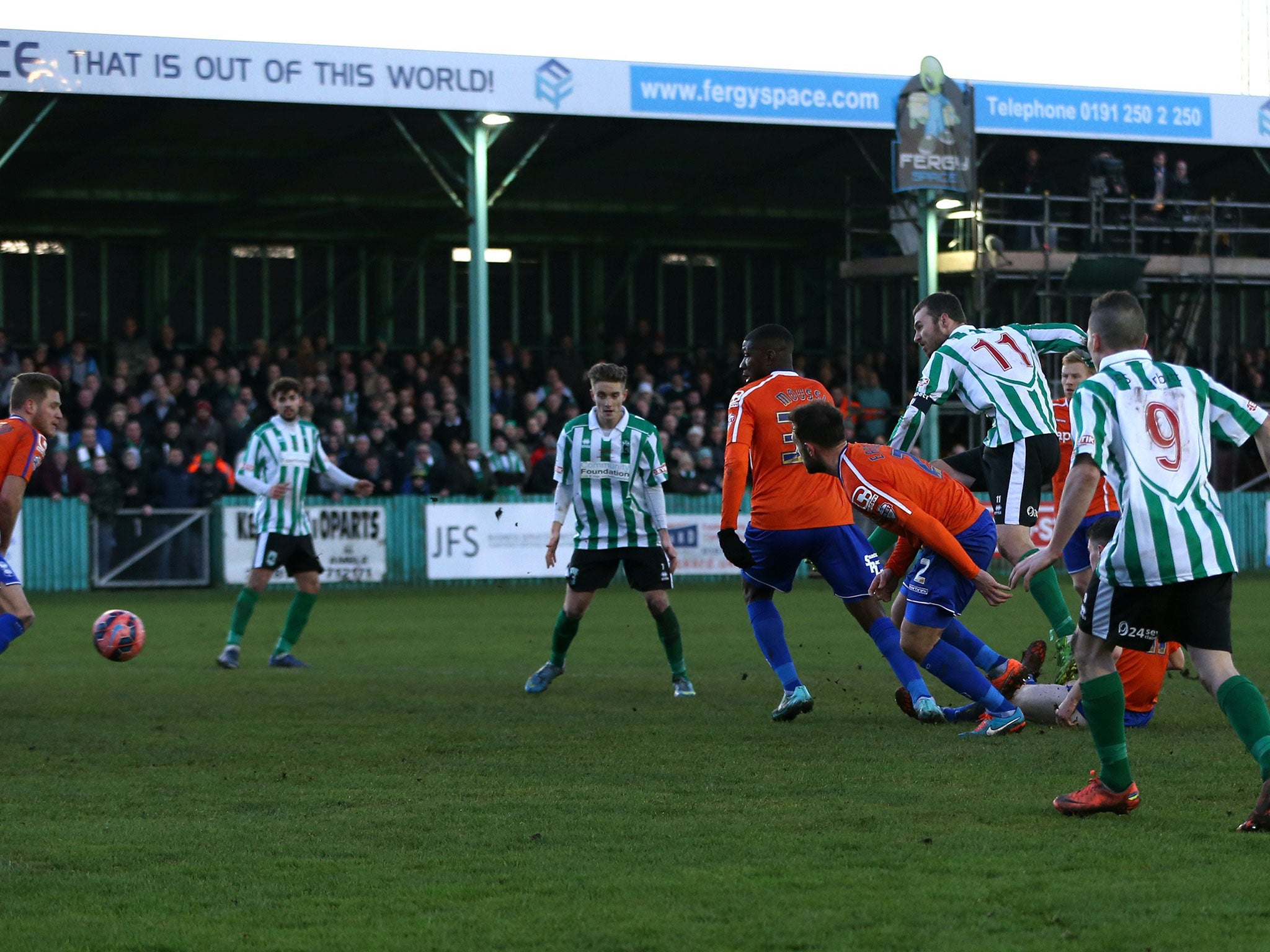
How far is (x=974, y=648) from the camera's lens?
8.23m

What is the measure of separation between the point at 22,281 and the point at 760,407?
90.9 ft

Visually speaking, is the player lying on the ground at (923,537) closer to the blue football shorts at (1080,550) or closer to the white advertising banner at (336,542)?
the blue football shorts at (1080,550)

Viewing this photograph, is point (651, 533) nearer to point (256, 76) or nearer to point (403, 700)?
point (403, 700)

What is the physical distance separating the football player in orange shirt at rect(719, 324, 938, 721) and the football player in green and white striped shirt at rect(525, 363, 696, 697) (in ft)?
5.01

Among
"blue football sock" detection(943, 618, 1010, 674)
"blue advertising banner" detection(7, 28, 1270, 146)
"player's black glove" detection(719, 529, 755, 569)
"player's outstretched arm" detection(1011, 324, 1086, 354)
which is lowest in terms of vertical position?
"blue football sock" detection(943, 618, 1010, 674)

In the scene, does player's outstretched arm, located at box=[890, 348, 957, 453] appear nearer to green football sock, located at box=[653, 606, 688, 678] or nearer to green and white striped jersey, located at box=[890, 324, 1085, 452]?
green and white striped jersey, located at box=[890, 324, 1085, 452]

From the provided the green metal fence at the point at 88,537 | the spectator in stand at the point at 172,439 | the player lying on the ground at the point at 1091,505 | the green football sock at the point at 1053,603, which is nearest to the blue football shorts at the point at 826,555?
the green football sock at the point at 1053,603

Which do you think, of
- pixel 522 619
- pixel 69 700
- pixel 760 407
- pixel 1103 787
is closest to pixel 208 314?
pixel 522 619

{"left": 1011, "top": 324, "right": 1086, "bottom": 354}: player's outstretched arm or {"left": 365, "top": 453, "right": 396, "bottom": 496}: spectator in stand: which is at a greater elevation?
{"left": 1011, "top": 324, "right": 1086, "bottom": 354}: player's outstretched arm

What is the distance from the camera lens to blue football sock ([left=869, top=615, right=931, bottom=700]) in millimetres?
8273

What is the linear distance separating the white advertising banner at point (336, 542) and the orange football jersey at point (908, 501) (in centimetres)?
1477

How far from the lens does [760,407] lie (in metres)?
8.60

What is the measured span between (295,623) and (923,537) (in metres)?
6.31

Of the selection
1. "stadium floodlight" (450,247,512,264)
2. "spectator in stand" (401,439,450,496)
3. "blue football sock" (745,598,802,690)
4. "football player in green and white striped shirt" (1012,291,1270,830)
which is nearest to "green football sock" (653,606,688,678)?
"blue football sock" (745,598,802,690)
